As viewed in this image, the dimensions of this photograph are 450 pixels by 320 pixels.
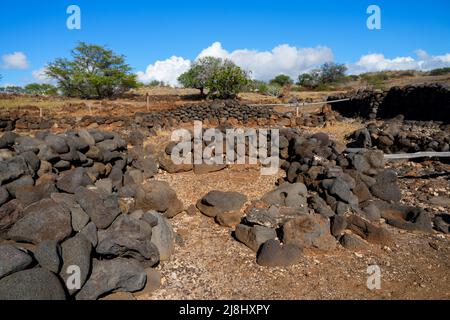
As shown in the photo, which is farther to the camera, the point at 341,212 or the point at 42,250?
the point at 341,212

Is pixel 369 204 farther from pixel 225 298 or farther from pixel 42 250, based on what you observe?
pixel 42 250

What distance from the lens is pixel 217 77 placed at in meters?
29.1

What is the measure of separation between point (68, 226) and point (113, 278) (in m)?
0.98

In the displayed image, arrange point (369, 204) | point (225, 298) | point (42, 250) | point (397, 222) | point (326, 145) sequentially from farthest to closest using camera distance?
1. point (326, 145)
2. point (369, 204)
3. point (397, 222)
4. point (225, 298)
5. point (42, 250)

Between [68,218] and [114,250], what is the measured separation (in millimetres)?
749

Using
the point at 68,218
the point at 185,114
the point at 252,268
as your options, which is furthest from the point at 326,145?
the point at 185,114

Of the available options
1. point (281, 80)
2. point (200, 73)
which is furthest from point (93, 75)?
point (281, 80)

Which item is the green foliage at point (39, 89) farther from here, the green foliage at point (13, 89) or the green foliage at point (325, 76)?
the green foliage at point (325, 76)

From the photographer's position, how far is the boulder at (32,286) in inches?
122

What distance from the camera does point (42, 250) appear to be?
366 centimetres

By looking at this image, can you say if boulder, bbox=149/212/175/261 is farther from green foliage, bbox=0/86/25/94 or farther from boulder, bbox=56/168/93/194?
green foliage, bbox=0/86/25/94

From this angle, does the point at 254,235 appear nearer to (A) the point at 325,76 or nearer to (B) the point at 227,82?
(B) the point at 227,82

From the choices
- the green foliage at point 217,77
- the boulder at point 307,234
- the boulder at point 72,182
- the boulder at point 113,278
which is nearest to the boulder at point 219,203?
the boulder at point 307,234

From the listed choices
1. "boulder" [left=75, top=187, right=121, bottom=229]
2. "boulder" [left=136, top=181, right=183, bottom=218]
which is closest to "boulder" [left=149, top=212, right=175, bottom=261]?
"boulder" [left=75, top=187, right=121, bottom=229]
